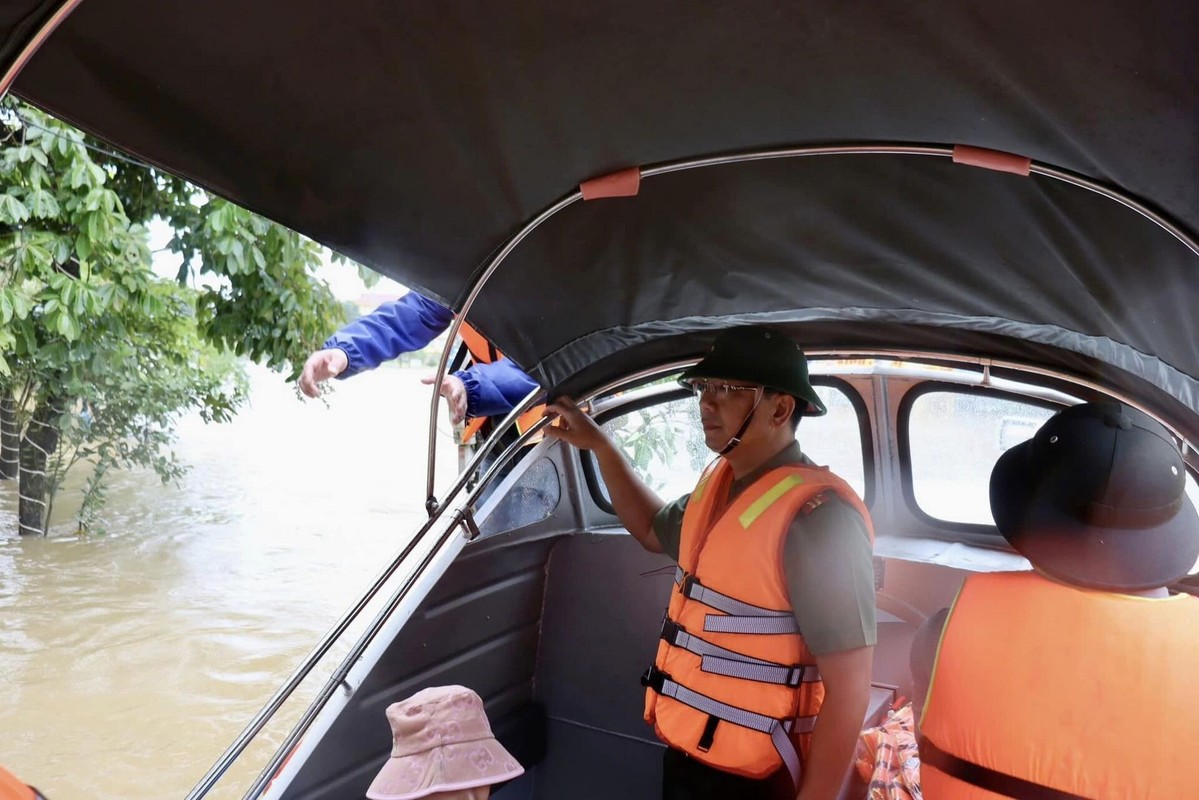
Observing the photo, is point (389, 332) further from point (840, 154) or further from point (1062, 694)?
point (1062, 694)

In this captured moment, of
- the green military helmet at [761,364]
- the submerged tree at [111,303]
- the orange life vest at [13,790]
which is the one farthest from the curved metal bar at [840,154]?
the submerged tree at [111,303]

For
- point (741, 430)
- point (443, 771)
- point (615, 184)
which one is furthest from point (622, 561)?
point (443, 771)

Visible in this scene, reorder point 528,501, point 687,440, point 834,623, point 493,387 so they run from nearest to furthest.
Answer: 1. point 834,623
2. point 493,387
3. point 528,501
4. point 687,440

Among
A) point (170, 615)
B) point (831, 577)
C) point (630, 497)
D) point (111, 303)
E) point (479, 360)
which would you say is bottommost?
point (170, 615)

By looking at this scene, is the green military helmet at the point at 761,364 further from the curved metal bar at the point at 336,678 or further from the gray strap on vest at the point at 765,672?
the curved metal bar at the point at 336,678

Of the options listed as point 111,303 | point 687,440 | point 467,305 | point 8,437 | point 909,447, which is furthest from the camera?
point 8,437

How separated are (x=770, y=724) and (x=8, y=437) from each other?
1012 centimetres

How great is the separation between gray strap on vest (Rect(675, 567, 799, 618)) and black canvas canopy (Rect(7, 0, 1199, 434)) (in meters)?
0.83

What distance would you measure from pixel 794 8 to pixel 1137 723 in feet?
3.89

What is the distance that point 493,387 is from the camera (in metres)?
3.27

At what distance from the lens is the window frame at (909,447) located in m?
3.41

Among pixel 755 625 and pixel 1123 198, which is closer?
pixel 1123 198

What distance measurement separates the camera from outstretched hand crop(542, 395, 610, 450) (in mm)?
2859

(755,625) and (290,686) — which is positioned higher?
(755,625)
